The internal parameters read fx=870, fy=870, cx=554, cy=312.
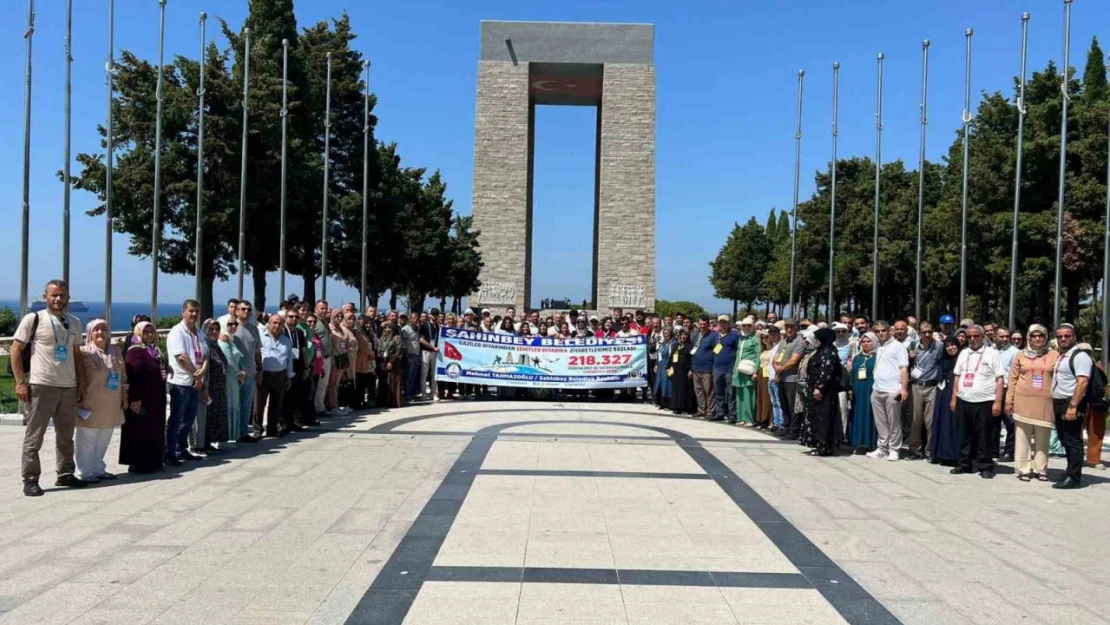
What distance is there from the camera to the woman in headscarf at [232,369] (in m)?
9.70

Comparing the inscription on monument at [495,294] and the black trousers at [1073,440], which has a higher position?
the inscription on monument at [495,294]

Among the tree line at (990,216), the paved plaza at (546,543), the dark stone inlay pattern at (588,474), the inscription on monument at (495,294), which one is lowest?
the dark stone inlay pattern at (588,474)

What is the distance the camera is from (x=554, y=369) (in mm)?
16953

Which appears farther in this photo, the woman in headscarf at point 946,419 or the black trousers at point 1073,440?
the woman in headscarf at point 946,419

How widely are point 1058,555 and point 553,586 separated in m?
3.57

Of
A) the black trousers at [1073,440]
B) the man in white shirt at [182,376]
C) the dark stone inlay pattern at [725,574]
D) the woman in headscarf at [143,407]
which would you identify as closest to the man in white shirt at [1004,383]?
the black trousers at [1073,440]

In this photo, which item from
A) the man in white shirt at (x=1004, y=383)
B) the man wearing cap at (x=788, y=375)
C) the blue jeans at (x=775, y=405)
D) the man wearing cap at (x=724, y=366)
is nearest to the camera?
the man in white shirt at (x=1004, y=383)

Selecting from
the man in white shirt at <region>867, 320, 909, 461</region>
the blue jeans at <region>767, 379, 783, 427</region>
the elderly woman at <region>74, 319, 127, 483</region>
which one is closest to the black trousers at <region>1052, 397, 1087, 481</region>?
the man in white shirt at <region>867, 320, 909, 461</region>

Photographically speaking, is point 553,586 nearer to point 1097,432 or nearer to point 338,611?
point 338,611

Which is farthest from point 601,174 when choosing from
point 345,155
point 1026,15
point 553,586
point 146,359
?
point 553,586

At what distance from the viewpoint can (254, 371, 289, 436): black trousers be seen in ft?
34.8

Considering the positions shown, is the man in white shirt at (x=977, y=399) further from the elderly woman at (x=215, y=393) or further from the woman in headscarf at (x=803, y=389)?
the elderly woman at (x=215, y=393)

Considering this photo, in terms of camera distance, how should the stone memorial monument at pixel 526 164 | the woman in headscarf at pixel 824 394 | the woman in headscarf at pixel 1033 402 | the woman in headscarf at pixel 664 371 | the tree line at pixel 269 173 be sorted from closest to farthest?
1. the woman in headscarf at pixel 1033 402
2. the woman in headscarf at pixel 824 394
3. the woman in headscarf at pixel 664 371
4. the tree line at pixel 269 173
5. the stone memorial monument at pixel 526 164

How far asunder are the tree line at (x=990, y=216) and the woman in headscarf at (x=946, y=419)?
21930mm
